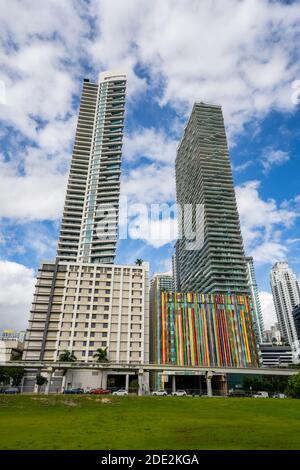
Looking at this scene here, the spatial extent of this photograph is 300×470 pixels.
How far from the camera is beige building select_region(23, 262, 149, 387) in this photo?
101938mm

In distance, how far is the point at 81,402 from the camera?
152 feet

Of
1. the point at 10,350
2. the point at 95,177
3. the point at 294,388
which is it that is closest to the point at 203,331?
the point at 294,388

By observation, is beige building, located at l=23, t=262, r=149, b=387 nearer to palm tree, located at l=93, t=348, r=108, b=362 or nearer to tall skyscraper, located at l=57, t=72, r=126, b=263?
palm tree, located at l=93, t=348, r=108, b=362

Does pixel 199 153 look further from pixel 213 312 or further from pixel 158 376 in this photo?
pixel 158 376

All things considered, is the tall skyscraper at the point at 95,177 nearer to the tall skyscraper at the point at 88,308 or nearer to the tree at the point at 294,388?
the tall skyscraper at the point at 88,308

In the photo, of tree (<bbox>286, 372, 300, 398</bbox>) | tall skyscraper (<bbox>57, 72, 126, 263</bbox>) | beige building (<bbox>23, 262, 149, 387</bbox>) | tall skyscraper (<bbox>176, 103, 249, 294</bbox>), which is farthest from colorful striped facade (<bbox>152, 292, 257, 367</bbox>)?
tree (<bbox>286, 372, 300, 398</bbox>)

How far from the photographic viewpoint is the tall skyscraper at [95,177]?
151 meters

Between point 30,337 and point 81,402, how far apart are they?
212 ft

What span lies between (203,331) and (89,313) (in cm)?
4401

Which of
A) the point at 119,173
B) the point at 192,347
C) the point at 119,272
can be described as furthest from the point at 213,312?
the point at 119,173

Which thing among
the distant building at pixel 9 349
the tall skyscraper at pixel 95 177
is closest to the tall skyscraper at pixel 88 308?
the tall skyscraper at pixel 95 177

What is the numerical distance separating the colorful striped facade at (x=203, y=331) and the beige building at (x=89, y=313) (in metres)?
15.7

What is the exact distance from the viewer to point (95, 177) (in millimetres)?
167000
